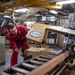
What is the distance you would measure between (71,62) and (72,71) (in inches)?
19.3

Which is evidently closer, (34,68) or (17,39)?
(34,68)

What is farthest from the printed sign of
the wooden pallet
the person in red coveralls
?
the wooden pallet

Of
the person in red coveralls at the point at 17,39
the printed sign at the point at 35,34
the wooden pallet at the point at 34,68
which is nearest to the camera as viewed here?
the wooden pallet at the point at 34,68

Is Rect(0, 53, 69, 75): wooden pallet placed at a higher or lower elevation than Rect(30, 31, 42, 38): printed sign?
lower

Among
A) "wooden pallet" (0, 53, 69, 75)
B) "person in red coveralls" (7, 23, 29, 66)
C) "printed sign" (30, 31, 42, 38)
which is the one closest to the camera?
"wooden pallet" (0, 53, 69, 75)

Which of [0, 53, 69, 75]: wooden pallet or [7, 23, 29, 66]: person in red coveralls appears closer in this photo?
[0, 53, 69, 75]: wooden pallet

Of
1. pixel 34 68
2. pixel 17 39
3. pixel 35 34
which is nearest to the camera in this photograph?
pixel 34 68

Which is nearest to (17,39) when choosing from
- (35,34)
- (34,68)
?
(35,34)

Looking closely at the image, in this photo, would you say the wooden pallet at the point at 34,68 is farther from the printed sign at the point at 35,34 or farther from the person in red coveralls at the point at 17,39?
the person in red coveralls at the point at 17,39

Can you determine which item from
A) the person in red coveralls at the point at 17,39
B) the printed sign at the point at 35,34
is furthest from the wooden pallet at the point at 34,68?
the person in red coveralls at the point at 17,39

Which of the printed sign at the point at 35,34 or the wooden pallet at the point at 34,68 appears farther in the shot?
the printed sign at the point at 35,34

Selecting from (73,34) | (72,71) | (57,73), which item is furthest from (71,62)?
(57,73)

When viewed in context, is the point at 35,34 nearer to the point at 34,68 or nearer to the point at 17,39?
the point at 17,39

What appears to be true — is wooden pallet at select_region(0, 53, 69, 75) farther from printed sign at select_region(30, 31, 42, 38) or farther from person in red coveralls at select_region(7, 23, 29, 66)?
person in red coveralls at select_region(7, 23, 29, 66)
